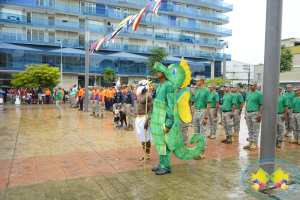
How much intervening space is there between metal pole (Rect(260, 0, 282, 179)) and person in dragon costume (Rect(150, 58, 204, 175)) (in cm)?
135

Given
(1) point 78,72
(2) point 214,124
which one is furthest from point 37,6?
(2) point 214,124

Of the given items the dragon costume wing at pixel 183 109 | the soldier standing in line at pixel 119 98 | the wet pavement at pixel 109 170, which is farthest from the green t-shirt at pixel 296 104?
the soldier standing in line at pixel 119 98

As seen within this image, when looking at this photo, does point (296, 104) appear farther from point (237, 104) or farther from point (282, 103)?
point (237, 104)

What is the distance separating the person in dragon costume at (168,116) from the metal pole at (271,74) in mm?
1348

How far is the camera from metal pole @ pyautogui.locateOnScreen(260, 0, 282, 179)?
14.6ft

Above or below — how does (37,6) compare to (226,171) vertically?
above

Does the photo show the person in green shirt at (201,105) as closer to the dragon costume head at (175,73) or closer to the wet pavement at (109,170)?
the wet pavement at (109,170)

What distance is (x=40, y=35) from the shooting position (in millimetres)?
33469

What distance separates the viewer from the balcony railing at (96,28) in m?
32.3

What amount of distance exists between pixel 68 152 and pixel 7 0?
31.6 meters

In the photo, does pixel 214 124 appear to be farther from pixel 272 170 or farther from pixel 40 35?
pixel 40 35

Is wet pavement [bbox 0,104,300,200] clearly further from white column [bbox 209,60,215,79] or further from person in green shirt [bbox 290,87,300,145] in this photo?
white column [bbox 209,60,215,79]

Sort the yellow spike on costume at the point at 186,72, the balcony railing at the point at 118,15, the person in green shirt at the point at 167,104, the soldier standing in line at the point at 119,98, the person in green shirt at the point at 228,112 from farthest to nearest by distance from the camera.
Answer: the balcony railing at the point at 118,15 → the soldier standing in line at the point at 119,98 → the person in green shirt at the point at 228,112 → the yellow spike on costume at the point at 186,72 → the person in green shirt at the point at 167,104

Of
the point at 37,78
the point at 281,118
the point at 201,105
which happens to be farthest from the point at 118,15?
the point at 201,105
